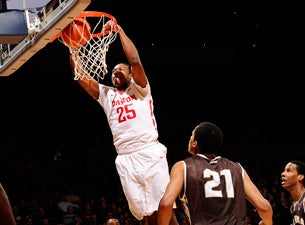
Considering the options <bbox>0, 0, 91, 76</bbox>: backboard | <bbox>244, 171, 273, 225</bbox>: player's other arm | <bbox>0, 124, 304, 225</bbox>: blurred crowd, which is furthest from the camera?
<bbox>0, 124, 304, 225</bbox>: blurred crowd

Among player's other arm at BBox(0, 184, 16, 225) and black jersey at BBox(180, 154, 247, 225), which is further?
black jersey at BBox(180, 154, 247, 225)

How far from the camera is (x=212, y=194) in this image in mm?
4535

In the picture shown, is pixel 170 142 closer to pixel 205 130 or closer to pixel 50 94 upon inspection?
pixel 50 94

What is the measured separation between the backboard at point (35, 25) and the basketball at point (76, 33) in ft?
1.01

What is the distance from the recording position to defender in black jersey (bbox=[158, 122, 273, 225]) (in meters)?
4.52

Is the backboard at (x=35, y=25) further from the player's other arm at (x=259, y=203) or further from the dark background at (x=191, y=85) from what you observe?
the dark background at (x=191, y=85)

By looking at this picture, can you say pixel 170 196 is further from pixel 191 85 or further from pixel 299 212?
pixel 191 85

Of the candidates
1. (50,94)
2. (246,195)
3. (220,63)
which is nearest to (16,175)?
(50,94)

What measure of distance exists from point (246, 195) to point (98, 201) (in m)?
8.99

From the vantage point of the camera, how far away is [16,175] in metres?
13.9

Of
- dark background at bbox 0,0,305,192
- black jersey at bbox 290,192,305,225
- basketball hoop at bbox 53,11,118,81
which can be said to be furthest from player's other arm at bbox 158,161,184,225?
dark background at bbox 0,0,305,192

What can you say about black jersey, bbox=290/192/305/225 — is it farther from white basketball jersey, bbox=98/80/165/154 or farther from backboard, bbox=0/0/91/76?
backboard, bbox=0/0/91/76

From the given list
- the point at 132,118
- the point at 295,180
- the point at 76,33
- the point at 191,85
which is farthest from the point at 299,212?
the point at 191,85

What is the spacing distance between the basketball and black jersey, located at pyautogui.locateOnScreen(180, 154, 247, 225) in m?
2.01
